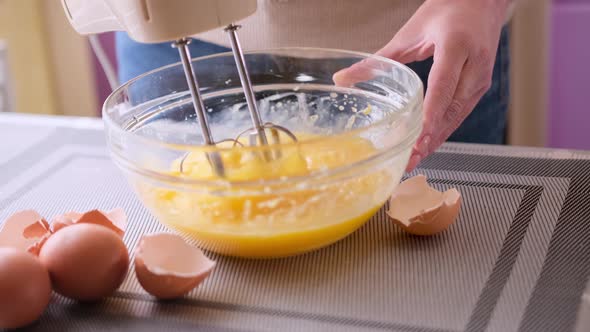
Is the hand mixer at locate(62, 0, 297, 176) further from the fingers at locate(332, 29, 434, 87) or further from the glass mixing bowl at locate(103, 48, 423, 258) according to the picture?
the fingers at locate(332, 29, 434, 87)

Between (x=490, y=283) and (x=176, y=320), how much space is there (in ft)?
1.04

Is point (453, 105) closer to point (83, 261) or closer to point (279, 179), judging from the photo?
point (279, 179)

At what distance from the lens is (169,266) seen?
79 cm

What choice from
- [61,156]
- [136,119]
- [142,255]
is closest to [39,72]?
[61,156]

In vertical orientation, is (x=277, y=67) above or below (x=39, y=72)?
above

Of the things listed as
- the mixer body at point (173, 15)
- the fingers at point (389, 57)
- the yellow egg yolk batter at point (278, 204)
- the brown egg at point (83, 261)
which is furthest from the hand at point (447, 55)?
the brown egg at point (83, 261)

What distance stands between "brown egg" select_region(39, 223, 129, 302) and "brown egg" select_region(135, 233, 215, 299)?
0.02 metres

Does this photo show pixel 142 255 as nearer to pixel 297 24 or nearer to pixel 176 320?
pixel 176 320

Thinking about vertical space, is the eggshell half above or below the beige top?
below

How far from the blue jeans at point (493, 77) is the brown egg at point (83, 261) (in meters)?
0.62

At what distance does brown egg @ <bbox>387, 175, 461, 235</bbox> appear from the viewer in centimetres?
85

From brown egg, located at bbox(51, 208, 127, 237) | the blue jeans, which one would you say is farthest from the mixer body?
the blue jeans

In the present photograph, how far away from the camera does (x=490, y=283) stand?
2.56 feet

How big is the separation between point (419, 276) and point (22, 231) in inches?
17.7
